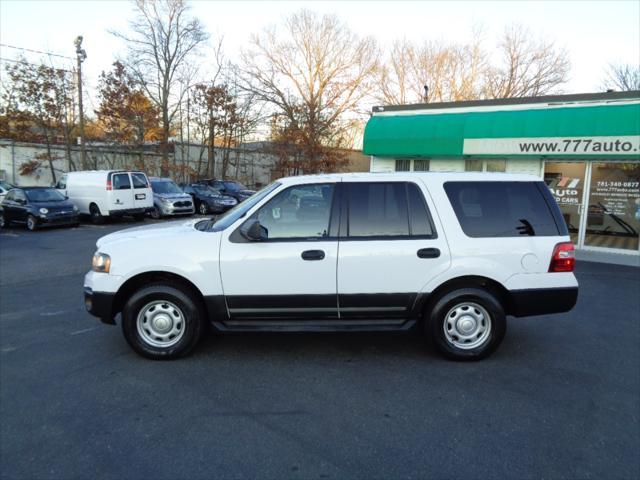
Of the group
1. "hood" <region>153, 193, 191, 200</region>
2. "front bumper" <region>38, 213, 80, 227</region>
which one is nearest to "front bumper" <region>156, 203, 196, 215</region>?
"hood" <region>153, 193, 191, 200</region>

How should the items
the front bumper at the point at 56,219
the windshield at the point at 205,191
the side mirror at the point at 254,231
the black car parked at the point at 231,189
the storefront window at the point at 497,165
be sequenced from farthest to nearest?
the black car parked at the point at 231,189
the windshield at the point at 205,191
the front bumper at the point at 56,219
the storefront window at the point at 497,165
the side mirror at the point at 254,231

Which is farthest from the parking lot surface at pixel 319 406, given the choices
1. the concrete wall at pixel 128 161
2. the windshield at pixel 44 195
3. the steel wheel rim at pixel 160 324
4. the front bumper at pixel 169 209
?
the concrete wall at pixel 128 161

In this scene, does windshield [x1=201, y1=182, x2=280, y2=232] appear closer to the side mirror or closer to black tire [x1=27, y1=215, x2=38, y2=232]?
the side mirror

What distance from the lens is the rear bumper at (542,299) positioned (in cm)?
453

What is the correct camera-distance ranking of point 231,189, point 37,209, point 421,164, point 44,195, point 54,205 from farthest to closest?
point 231,189 < point 44,195 < point 54,205 < point 37,209 < point 421,164

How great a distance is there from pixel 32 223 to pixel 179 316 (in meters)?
14.5

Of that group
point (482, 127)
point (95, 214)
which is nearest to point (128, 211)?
point (95, 214)

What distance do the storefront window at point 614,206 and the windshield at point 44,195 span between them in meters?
18.1

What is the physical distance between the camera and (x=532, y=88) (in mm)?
36656

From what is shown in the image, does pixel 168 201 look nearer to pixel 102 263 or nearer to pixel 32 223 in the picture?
pixel 32 223

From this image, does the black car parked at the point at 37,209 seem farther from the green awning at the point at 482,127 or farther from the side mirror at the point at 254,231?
the side mirror at the point at 254,231

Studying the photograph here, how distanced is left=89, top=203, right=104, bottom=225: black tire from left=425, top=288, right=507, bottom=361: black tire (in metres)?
16.6

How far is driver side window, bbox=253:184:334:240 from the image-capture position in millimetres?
4410

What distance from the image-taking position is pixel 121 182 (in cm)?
1761
